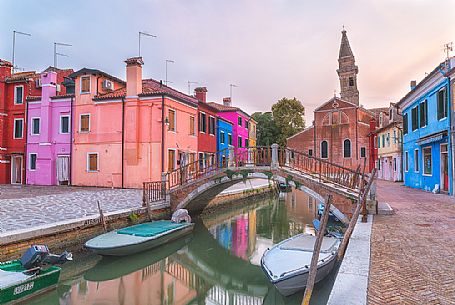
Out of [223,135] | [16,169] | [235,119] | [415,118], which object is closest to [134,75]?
[223,135]

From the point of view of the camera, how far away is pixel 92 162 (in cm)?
2150

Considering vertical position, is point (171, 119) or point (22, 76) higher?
point (22, 76)

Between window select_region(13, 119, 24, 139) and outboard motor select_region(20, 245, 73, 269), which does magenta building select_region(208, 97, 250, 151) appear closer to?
window select_region(13, 119, 24, 139)

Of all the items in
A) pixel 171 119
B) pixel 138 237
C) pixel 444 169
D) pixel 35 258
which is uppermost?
pixel 171 119

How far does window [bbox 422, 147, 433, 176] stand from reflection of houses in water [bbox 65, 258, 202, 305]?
542 inches

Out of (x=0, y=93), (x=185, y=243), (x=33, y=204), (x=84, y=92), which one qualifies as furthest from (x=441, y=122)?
(x=0, y=93)

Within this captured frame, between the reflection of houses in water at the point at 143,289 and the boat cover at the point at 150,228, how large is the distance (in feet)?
4.01

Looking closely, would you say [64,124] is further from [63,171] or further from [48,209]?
[48,209]

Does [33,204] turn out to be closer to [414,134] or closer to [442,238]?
[442,238]

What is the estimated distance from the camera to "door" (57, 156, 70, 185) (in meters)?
22.1

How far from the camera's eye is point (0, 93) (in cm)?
2456

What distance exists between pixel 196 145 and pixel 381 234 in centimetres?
1725

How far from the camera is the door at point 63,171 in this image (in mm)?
22094

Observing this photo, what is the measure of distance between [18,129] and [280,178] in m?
21.0
